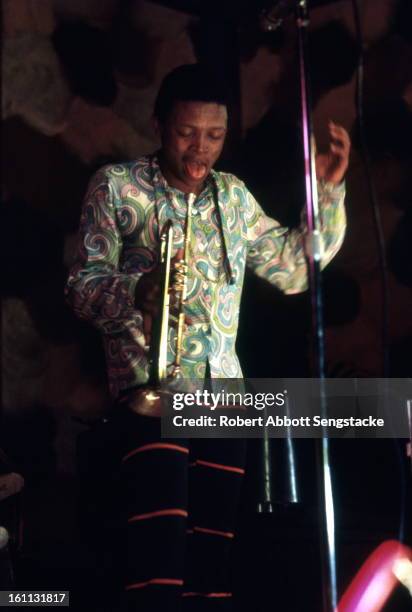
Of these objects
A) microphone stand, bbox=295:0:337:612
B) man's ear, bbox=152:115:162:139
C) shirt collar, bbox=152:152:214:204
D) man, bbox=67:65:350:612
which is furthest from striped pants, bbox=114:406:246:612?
man's ear, bbox=152:115:162:139

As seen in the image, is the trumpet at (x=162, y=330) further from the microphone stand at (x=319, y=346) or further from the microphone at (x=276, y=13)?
the microphone at (x=276, y=13)

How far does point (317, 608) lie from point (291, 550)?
0.17 m

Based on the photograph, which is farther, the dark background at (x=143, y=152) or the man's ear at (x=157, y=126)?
the dark background at (x=143, y=152)

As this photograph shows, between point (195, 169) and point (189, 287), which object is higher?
point (195, 169)

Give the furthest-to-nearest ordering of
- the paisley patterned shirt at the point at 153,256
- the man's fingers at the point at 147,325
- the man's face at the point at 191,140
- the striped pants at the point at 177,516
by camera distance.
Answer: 1. the man's face at the point at 191,140
2. the paisley patterned shirt at the point at 153,256
3. the man's fingers at the point at 147,325
4. the striped pants at the point at 177,516

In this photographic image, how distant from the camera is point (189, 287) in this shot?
2.35m

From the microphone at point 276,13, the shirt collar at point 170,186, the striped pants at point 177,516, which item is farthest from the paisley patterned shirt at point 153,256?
the microphone at point 276,13

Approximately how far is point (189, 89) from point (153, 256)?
0.49 meters

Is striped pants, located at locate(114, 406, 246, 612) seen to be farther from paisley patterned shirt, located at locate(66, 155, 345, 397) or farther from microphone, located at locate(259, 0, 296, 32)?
microphone, located at locate(259, 0, 296, 32)

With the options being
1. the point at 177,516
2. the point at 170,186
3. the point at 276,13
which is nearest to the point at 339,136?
the point at 276,13

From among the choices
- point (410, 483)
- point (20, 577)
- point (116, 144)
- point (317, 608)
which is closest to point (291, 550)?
point (317, 608)

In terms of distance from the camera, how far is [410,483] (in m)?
2.81

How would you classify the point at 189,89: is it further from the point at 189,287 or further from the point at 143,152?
the point at 143,152

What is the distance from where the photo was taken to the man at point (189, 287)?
2080 mm
